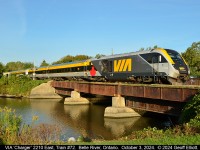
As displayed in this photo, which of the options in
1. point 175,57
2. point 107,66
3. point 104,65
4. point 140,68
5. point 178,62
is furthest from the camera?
point 104,65

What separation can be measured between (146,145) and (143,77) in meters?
18.5

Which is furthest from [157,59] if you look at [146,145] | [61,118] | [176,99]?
[146,145]

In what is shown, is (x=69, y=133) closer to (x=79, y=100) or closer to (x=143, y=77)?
(x=143, y=77)

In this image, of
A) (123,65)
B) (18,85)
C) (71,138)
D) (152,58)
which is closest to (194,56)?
(123,65)

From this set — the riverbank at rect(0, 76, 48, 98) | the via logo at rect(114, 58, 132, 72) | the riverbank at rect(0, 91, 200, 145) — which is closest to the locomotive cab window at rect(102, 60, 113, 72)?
the via logo at rect(114, 58, 132, 72)

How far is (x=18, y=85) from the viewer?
64.6 m

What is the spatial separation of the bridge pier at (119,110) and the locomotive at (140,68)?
8.71 ft

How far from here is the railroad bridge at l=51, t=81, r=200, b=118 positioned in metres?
21.0

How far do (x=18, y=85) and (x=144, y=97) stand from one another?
45984 millimetres

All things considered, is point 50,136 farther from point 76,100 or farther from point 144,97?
point 76,100

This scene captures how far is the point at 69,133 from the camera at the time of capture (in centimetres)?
2370

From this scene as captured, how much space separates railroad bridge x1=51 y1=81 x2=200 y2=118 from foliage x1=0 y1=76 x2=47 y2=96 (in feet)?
89.5

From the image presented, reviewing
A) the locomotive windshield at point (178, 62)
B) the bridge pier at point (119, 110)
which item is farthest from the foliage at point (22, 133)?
the bridge pier at point (119, 110)

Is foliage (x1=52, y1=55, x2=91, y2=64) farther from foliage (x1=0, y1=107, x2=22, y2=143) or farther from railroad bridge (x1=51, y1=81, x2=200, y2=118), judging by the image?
foliage (x1=0, y1=107, x2=22, y2=143)
